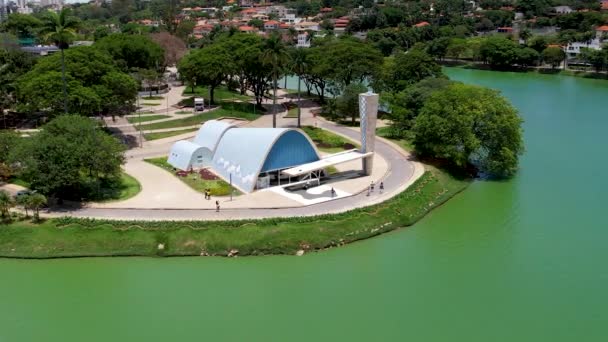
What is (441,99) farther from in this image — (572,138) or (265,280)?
(265,280)

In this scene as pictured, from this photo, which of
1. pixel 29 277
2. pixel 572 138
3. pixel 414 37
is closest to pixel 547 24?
pixel 414 37

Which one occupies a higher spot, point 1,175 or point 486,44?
point 486,44

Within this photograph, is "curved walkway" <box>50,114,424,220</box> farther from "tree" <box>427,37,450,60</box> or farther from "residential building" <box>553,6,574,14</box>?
"residential building" <box>553,6,574,14</box>

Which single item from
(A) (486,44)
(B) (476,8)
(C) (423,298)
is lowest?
(C) (423,298)

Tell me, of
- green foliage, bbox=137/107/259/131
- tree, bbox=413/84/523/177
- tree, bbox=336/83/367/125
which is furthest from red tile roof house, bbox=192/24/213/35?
tree, bbox=413/84/523/177

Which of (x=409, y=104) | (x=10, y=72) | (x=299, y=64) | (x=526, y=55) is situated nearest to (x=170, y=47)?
(x=10, y=72)

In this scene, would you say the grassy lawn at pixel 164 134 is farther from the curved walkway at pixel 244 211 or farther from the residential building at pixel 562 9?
the residential building at pixel 562 9

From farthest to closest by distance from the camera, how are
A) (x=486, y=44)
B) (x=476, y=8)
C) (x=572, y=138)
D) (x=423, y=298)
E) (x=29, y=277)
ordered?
(x=476, y=8)
(x=486, y=44)
(x=572, y=138)
(x=29, y=277)
(x=423, y=298)
